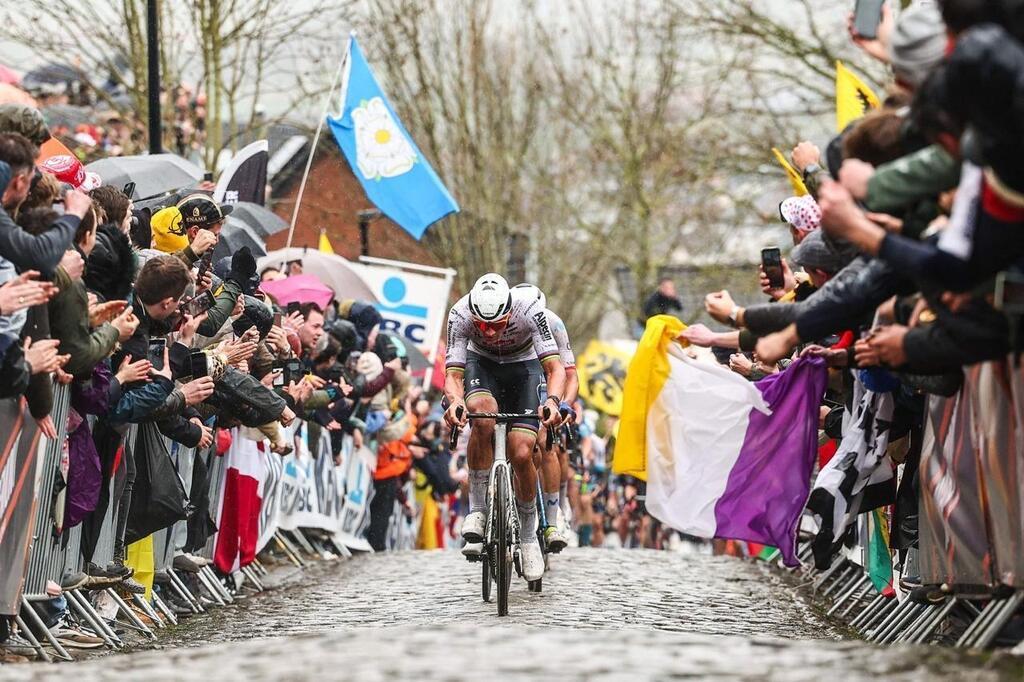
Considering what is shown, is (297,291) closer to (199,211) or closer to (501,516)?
(199,211)

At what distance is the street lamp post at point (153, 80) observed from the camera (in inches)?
703

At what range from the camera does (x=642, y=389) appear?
13.0 m

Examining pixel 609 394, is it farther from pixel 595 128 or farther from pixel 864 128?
pixel 864 128

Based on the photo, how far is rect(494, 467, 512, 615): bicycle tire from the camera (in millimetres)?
12055

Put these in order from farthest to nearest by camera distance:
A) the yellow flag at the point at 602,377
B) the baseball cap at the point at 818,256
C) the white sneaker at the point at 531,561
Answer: the yellow flag at the point at 602,377
the white sneaker at the point at 531,561
the baseball cap at the point at 818,256

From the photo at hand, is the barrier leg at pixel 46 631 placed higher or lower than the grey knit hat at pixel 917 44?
lower

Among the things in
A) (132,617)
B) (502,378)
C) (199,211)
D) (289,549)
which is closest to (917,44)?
(132,617)

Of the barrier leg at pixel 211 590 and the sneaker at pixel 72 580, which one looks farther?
the barrier leg at pixel 211 590

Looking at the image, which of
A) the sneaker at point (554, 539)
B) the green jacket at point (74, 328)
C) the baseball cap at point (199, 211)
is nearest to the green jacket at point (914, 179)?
the green jacket at point (74, 328)

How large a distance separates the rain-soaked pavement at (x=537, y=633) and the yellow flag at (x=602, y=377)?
16.1 meters

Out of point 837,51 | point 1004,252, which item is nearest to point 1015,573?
point 1004,252

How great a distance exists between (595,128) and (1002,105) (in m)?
45.1

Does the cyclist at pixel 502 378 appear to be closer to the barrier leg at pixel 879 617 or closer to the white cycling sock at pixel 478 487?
the white cycling sock at pixel 478 487

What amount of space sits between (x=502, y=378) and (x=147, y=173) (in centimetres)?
290
